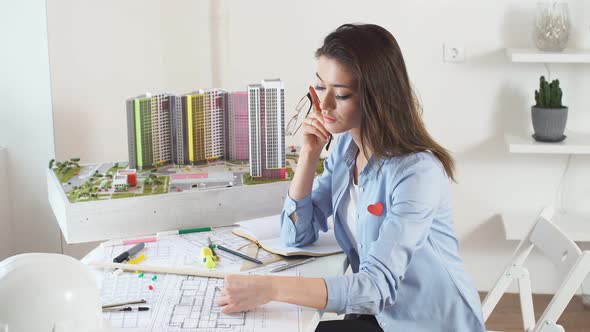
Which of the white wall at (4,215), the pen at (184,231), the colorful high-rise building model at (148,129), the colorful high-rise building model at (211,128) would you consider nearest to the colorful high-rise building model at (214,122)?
the colorful high-rise building model at (211,128)

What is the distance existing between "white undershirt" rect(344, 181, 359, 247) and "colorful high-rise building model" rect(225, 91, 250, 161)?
0.51m

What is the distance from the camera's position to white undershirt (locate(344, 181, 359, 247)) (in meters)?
1.95

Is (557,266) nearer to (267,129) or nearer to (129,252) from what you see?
(267,129)

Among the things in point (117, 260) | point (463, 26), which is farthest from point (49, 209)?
point (463, 26)

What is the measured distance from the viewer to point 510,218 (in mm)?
3236

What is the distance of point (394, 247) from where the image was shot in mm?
1611

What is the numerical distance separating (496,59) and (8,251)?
6.75ft

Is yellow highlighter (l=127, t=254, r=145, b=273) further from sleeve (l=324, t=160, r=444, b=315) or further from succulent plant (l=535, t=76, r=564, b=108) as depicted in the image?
succulent plant (l=535, t=76, r=564, b=108)

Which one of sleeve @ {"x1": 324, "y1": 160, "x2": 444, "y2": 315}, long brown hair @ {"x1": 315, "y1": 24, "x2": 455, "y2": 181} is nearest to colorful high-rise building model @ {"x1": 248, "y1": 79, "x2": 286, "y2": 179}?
long brown hair @ {"x1": 315, "y1": 24, "x2": 455, "y2": 181}

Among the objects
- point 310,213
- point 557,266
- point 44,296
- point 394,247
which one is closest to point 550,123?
point 557,266

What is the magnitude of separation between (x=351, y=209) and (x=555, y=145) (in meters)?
1.32

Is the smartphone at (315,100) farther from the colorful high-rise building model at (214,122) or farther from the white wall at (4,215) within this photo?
the white wall at (4,215)

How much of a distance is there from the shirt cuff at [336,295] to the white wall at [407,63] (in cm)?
178

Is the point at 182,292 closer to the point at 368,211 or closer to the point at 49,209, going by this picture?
the point at 368,211
